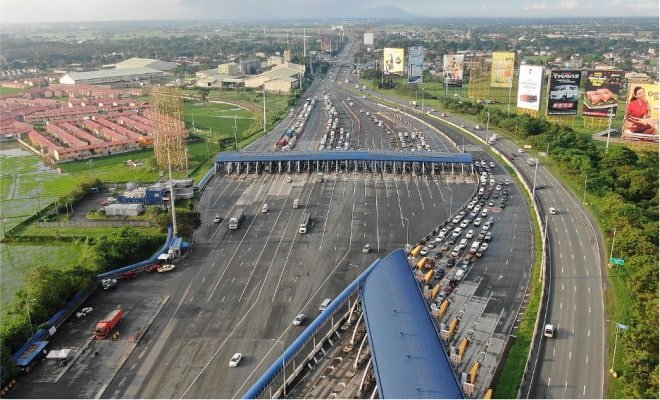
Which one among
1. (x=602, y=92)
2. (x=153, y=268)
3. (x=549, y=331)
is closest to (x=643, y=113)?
(x=602, y=92)

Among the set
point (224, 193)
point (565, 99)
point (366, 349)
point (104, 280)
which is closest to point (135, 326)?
point (104, 280)

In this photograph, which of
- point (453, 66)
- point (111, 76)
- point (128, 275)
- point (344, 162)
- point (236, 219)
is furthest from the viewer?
point (111, 76)

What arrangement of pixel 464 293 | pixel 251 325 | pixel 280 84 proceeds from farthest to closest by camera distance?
pixel 280 84 < pixel 464 293 < pixel 251 325

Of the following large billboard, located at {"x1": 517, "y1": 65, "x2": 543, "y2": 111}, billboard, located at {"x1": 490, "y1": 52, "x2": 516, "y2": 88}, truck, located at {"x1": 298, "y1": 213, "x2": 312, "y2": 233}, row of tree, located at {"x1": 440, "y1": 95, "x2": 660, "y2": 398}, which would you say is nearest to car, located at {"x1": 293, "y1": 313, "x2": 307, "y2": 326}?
truck, located at {"x1": 298, "y1": 213, "x2": 312, "y2": 233}

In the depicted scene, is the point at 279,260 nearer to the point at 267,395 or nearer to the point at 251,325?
the point at 251,325

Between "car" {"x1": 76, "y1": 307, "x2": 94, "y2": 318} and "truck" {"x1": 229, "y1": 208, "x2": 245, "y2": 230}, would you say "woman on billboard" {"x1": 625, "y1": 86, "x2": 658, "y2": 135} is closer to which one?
"truck" {"x1": 229, "y1": 208, "x2": 245, "y2": 230}

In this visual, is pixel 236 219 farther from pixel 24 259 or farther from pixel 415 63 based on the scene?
pixel 415 63
